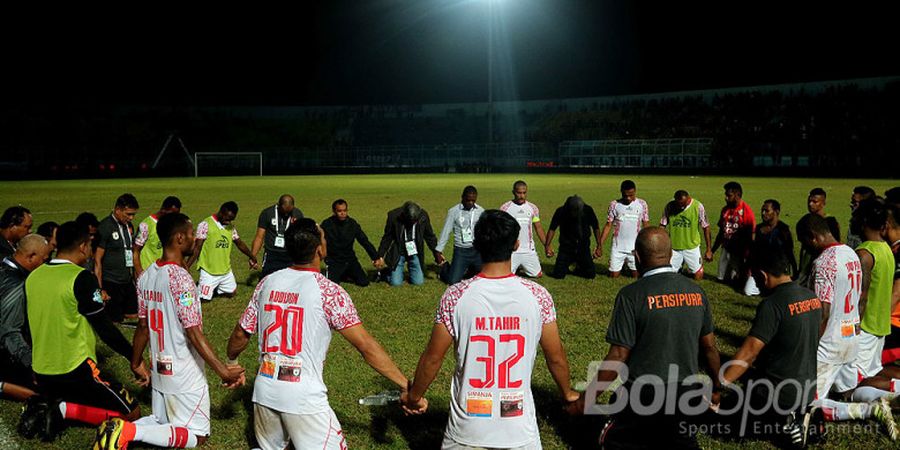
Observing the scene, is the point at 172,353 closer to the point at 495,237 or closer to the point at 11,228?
the point at 495,237

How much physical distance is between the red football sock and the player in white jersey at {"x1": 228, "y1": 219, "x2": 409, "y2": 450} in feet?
7.01

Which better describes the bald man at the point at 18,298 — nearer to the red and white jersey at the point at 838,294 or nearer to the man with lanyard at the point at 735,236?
the red and white jersey at the point at 838,294

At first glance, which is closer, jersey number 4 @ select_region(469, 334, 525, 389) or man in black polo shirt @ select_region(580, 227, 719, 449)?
jersey number 4 @ select_region(469, 334, 525, 389)

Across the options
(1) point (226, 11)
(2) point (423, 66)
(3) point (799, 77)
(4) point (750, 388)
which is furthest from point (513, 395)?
(2) point (423, 66)

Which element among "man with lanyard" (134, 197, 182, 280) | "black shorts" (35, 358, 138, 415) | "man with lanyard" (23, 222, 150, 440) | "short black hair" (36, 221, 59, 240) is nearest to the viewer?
"man with lanyard" (23, 222, 150, 440)

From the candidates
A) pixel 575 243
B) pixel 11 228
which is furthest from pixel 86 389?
pixel 575 243

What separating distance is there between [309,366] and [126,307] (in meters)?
7.01

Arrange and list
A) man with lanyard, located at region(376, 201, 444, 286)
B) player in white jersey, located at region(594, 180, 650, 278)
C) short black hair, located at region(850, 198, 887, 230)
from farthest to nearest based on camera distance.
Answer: player in white jersey, located at region(594, 180, 650, 278), man with lanyard, located at region(376, 201, 444, 286), short black hair, located at region(850, 198, 887, 230)

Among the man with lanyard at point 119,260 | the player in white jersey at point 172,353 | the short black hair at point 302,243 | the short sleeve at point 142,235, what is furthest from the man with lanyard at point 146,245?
the short black hair at point 302,243

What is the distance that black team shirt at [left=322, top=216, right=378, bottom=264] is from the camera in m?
12.5

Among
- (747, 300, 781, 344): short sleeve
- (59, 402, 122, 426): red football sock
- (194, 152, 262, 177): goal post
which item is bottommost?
(59, 402, 122, 426): red football sock

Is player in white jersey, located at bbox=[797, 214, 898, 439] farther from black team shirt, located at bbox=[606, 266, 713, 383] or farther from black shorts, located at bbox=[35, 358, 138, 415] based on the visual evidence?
black shorts, located at bbox=[35, 358, 138, 415]

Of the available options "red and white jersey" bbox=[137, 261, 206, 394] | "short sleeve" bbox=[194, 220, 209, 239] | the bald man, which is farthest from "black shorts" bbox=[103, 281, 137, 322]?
"red and white jersey" bbox=[137, 261, 206, 394]

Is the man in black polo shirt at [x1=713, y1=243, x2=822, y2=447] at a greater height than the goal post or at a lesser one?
lesser
